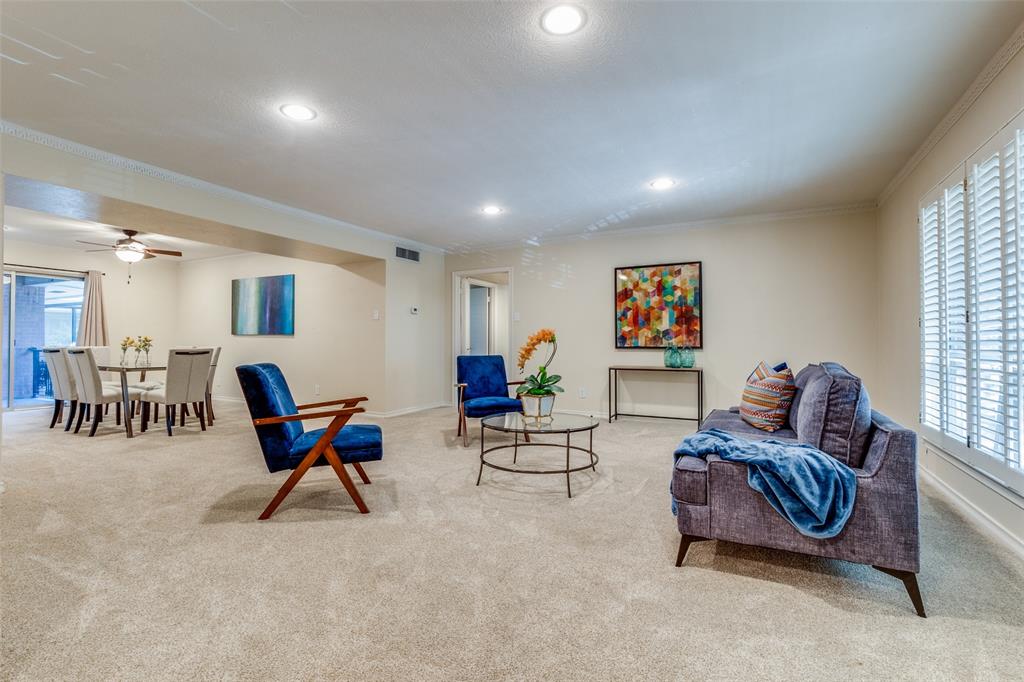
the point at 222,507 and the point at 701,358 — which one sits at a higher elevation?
the point at 701,358

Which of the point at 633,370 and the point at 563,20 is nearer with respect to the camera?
the point at 563,20

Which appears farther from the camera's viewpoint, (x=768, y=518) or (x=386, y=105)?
(x=386, y=105)

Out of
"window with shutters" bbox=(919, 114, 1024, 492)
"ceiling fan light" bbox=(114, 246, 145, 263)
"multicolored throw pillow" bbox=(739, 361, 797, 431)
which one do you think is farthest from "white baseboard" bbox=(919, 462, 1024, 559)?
"ceiling fan light" bbox=(114, 246, 145, 263)

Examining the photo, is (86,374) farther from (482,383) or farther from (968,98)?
(968,98)

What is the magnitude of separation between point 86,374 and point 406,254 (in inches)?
141

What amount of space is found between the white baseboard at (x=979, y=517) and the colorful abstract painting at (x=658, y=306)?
2.56 m

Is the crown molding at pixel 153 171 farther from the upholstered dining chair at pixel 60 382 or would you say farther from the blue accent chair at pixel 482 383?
the upholstered dining chair at pixel 60 382

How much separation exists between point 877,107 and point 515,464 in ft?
10.7

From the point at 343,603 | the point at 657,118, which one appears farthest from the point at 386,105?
the point at 343,603

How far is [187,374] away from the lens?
4.91 m

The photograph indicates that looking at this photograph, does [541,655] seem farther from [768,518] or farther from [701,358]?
[701,358]

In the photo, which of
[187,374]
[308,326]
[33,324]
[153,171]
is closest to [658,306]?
[308,326]

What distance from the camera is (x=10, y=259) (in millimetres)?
6438

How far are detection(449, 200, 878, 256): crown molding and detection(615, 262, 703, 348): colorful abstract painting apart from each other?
0.43m
